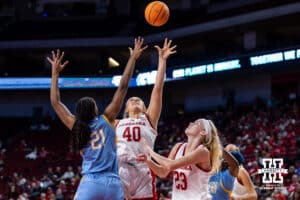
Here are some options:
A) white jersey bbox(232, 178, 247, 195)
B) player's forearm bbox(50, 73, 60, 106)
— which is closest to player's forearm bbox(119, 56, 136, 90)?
player's forearm bbox(50, 73, 60, 106)

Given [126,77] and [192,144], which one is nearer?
[126,77]

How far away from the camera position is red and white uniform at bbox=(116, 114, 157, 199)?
5246mm

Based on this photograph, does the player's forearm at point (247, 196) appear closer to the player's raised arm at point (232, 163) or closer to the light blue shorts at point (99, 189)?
the player's raised arm at point (232, 163)

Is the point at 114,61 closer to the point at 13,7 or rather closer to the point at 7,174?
the point at 13,7

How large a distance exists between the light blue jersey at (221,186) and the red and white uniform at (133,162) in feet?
2.02

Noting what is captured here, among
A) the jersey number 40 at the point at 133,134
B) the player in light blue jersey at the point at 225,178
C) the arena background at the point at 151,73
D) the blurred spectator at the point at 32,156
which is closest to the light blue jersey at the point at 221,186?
the player in light blue jersey at the point at 225,178

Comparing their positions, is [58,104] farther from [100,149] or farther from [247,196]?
[247,196]

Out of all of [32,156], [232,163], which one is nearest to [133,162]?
[232,163]

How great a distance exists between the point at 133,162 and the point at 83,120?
4.05 feet

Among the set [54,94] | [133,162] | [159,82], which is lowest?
[133,162]

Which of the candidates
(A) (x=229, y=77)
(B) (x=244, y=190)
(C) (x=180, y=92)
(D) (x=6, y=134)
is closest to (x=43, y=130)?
(D) (x=6, y=134)

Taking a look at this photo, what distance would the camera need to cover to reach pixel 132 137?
527cm

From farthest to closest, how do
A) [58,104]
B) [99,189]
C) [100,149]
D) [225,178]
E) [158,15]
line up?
[158,15], [225,178], [58,104], [100,149], [99,189]

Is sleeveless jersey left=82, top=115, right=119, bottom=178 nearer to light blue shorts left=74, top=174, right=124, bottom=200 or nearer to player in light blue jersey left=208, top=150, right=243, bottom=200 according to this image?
light blue shorts left=74, top=174, right=124, bottom=200
